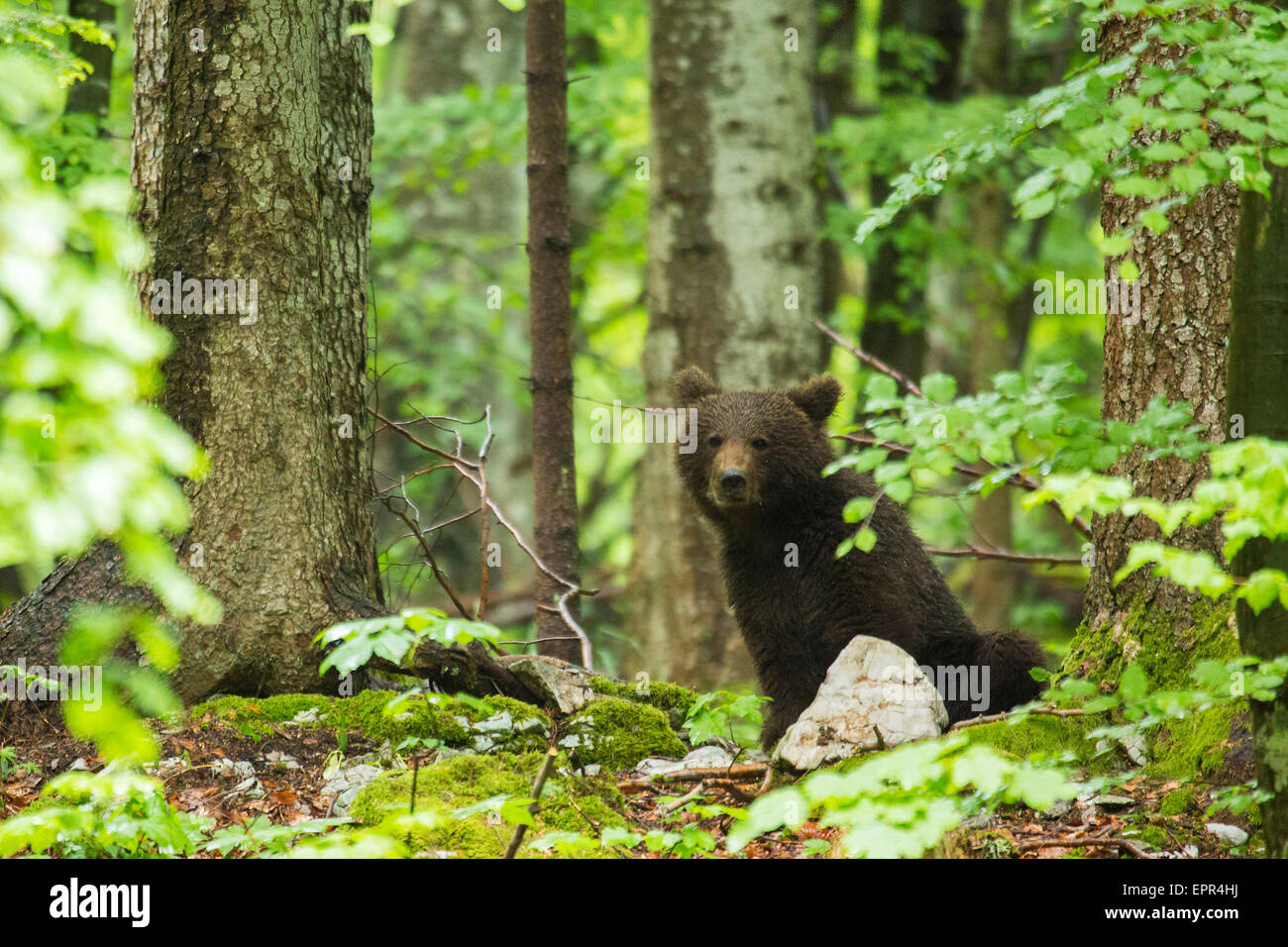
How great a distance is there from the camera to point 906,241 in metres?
12.0

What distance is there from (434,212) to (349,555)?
12354 mm

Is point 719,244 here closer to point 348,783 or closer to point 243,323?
point 243,323

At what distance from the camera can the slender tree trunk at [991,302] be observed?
12.1 metres

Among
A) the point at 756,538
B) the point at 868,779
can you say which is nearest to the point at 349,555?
the point at 756,538

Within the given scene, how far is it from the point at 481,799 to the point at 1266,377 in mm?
2987

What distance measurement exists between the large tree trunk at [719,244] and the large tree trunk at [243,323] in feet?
14.7

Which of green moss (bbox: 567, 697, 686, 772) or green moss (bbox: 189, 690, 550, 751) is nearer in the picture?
green moss (bbox: 189, 690, 550, 751)

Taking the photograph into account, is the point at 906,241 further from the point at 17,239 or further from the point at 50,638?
the point at 17,239

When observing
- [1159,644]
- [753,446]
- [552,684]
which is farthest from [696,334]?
[1159,644]

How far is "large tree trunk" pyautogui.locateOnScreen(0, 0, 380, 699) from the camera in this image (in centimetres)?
482

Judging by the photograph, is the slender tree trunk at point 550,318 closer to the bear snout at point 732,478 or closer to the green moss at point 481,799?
the bear snout at point 732,478

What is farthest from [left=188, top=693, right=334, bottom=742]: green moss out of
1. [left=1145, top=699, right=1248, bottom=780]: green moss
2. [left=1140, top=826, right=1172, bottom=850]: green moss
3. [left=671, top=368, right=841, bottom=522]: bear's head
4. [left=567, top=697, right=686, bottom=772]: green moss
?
[left=1145, top=699, right=1248, bottom=780]: green moss

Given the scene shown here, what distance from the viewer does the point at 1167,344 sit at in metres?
4.39

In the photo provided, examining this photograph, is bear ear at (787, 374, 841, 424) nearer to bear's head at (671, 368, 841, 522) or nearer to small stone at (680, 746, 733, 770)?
bear's head at (671, 368, 841, 522)
